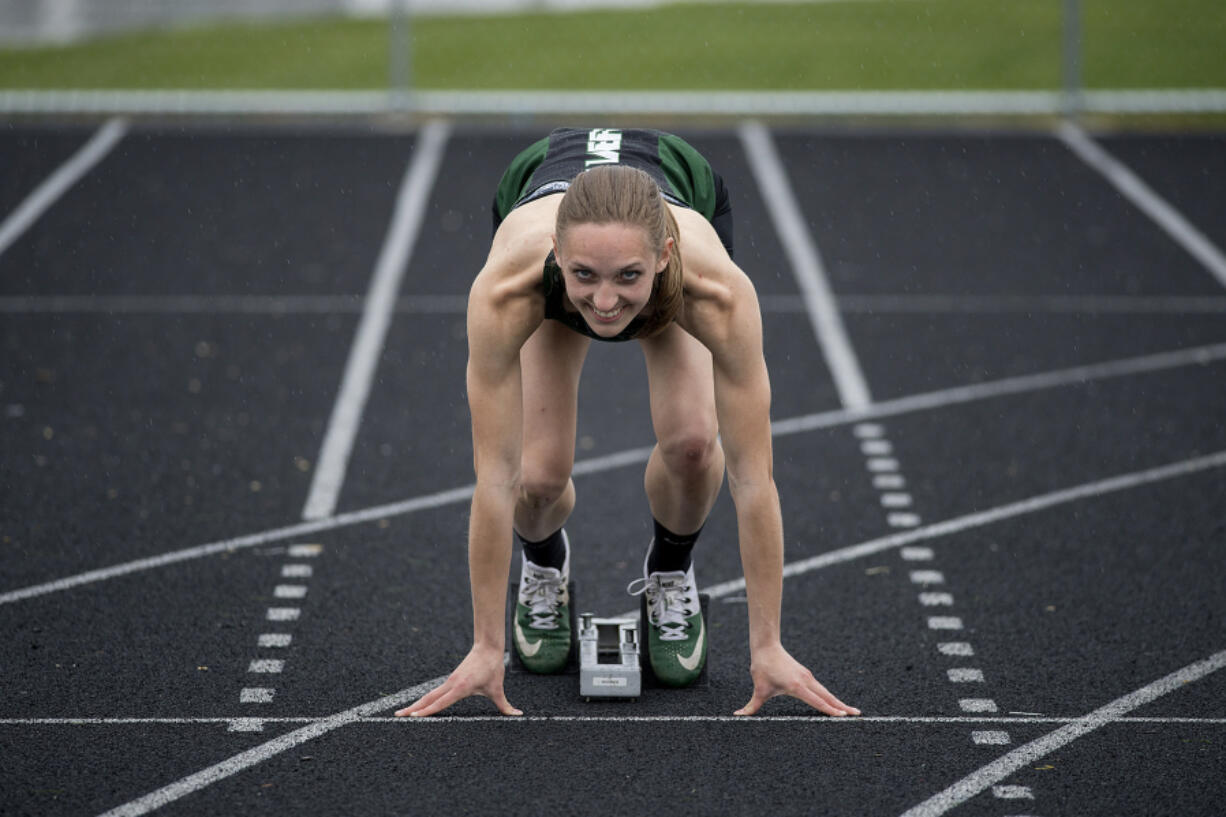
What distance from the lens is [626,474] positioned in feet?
21.0

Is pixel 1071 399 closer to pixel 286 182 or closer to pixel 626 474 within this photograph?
pixel 626 474

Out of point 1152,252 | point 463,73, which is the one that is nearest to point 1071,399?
point 1152,252

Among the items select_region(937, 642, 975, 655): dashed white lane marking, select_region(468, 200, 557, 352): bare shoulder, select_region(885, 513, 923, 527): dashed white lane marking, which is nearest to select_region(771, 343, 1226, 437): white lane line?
select_region(885, 513, 923, 527): dashed white lane marking

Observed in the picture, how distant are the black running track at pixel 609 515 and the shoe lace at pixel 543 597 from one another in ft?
0.57

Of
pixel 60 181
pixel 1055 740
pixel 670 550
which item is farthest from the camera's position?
pixel 60 181

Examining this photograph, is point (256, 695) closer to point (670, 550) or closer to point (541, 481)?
point (541, 481)

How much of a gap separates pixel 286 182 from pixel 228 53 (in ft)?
19.8

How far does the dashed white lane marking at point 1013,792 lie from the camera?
3.85 meters

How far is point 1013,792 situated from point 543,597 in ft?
4.57

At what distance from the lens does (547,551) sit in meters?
4.58

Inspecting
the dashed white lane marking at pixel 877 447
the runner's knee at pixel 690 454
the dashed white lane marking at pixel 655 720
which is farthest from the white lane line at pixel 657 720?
the dashed white lane marking at pixel 877 447

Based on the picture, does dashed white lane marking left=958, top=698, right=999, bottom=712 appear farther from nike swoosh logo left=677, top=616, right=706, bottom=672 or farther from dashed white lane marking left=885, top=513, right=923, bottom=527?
dashed white lane marking left=885, top=513, right=923, bottom=527

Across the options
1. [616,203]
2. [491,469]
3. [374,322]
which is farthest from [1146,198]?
[616,203]

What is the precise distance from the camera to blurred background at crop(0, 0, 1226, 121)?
46.7ft
